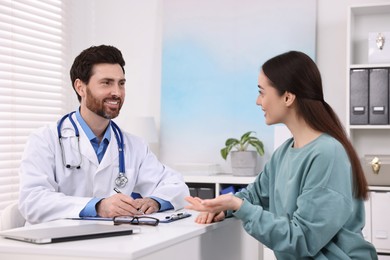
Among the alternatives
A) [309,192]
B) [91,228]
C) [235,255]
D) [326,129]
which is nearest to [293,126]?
[326,129]

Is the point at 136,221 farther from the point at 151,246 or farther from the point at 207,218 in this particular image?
the point at 151,246

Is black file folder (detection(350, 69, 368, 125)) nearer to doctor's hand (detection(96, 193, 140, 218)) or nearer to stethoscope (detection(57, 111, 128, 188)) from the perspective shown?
stethoscope (detection(57, 111, 128, 188))

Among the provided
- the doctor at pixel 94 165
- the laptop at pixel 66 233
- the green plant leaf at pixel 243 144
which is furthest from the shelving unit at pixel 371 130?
the laptop at pixel 66 233

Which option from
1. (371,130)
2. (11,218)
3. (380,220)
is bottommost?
(380,220)

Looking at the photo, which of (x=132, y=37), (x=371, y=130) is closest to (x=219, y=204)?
(x=371, y=130)

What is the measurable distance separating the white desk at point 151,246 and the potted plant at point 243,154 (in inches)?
74.3

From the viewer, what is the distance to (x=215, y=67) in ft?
13.9

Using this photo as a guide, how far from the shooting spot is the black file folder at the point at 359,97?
357 cm

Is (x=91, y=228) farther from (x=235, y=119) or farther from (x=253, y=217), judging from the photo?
(x=235, y=119)

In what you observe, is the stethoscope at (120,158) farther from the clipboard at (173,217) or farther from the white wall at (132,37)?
the white wall at (132,37)

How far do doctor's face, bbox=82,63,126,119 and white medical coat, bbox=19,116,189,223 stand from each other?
13cm

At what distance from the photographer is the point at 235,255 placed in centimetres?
207

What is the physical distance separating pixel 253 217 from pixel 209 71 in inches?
103

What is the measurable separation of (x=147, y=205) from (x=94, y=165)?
0.34m
